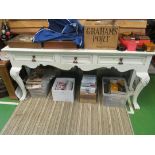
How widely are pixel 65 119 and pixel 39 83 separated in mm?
566

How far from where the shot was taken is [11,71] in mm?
1872

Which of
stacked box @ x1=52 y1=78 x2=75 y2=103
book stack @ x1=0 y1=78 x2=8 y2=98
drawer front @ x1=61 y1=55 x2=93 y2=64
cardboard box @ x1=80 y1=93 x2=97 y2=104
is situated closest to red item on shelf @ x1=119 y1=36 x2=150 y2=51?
drawer front @ x1=61 y1=55 x2=93 y2=64

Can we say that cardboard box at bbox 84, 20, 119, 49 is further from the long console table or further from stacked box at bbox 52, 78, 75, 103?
stacked box at bbox 52, 78, 75, 103

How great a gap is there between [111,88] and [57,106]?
28.3 inches

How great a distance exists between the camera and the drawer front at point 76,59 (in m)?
1.69

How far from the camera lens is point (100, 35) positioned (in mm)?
1555

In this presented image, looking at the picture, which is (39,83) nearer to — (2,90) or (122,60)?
(2,90)

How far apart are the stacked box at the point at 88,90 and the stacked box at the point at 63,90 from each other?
14 centimetres

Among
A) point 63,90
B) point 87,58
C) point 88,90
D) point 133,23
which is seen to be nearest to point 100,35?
point 87,58

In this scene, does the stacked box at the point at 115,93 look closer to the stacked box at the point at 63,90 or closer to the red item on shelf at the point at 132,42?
the stacked box at the point at 63,90

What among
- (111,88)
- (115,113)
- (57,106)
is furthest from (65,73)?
(115,113)

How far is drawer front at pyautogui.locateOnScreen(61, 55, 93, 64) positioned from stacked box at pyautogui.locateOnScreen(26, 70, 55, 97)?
52 cm

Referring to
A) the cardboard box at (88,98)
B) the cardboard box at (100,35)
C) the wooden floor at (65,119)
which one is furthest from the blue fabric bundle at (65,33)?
the wooden floor at (65,119)

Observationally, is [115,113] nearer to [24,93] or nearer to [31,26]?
[24,93]
